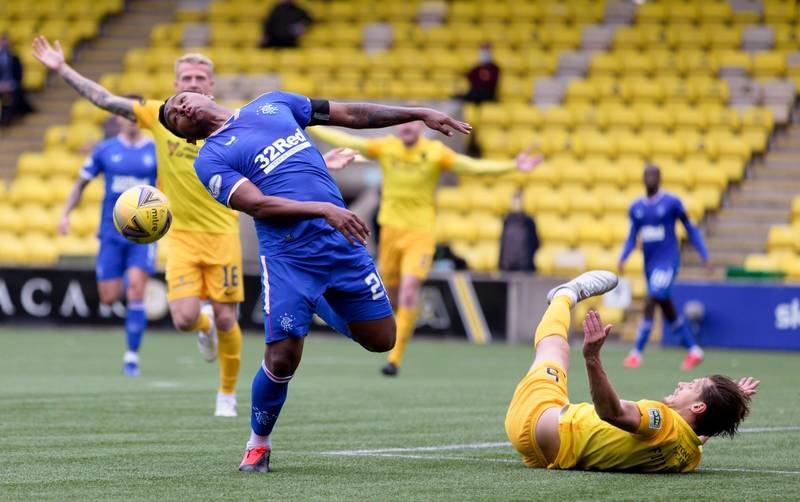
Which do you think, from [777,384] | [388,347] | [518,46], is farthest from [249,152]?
[518,46]

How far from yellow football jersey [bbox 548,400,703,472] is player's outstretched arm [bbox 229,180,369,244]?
1396mm

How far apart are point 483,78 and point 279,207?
1893cm

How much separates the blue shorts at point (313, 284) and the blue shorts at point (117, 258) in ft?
25.3

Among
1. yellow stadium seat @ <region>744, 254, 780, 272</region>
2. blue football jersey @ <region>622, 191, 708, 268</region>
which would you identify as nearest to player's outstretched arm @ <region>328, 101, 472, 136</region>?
blue football jersey @ <region>622, 191, 708, 268</region>

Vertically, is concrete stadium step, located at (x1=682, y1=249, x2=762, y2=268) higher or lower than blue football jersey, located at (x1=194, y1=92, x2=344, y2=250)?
lower

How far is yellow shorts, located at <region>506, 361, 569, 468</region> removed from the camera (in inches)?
291

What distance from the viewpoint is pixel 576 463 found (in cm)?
741

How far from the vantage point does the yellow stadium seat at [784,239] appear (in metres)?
22.4

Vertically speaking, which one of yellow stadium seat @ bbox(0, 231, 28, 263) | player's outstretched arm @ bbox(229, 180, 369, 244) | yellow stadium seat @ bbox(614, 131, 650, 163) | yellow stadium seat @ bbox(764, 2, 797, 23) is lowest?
yellow stadium seat @ bbox(0, 231, 28, 263)

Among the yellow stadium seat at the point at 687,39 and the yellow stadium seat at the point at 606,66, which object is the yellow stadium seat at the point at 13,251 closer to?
the yellow stadium seat at the point at 606,66

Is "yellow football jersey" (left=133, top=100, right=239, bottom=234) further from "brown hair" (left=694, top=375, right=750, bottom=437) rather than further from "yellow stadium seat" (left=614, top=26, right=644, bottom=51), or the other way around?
"yellow stadium seat" (left=614, top=26, right=644, bottom=51)

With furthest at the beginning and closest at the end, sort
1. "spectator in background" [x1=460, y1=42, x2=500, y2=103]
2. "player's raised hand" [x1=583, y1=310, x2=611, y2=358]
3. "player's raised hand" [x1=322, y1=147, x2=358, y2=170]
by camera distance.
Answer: "spectator in background" [x1=460, y1=42, x2=500, y2=103] → "player's raised hand" [x1=322, y1=147, x2=358, y2=170] → "player's raised hand" [x1=583, y1=310, x2=611, y2=358]

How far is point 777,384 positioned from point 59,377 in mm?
6838

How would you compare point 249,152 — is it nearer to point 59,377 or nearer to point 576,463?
point 576,463
